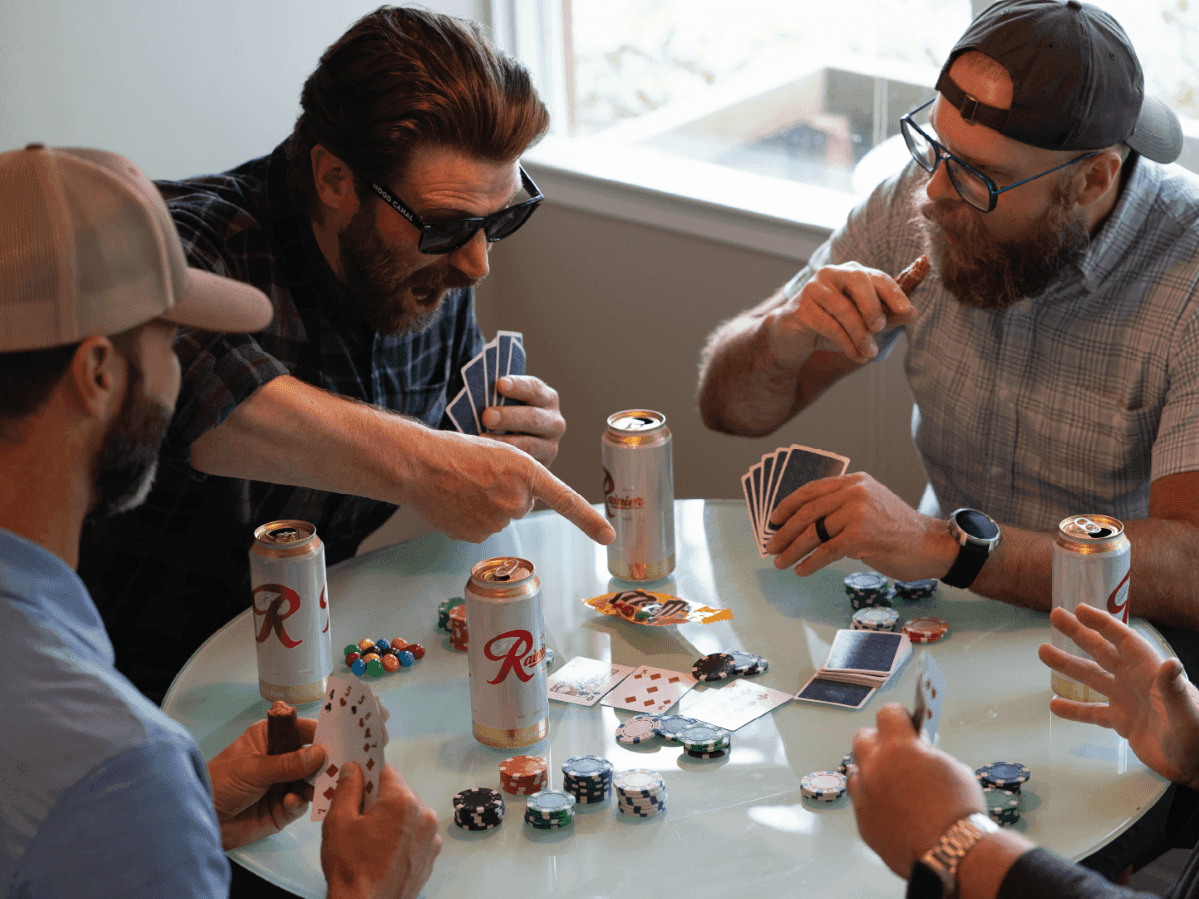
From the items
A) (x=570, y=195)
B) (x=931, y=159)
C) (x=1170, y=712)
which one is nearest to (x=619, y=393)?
(x=570, y=195)

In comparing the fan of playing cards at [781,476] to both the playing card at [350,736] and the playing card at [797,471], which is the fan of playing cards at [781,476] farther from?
A: the playing card at [350,736]

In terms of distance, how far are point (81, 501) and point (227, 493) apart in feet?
3.33

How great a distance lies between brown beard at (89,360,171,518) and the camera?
104 centimetres

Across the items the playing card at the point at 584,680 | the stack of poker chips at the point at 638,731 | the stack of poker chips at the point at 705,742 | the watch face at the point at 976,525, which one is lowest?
the playing card at the point at 584,680

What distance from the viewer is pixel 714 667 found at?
64.3 inches

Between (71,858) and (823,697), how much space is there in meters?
0.95

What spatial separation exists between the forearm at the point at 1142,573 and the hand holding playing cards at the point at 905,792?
663 millimetres

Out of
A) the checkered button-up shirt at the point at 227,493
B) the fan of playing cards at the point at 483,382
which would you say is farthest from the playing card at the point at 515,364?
the checkered button-up shirt at the point at 227,493

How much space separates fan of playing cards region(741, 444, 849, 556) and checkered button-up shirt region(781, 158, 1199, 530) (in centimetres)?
46

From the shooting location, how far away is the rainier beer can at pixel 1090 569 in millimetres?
1464

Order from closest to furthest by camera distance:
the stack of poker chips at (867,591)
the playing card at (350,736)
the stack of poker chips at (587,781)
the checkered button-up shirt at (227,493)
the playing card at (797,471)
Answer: the playing card at (350,736) → the stack of poker chips at (587,781) → the stack of poker chips at (867,591) → the playing card at (797,471) → the checkered button-up shirt at (227,493)

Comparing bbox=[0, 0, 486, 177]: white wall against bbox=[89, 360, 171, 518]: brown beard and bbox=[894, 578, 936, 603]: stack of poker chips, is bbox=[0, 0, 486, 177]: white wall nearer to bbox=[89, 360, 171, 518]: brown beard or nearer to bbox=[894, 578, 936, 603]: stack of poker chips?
bbox=[89, 360, 171, 518]: brown beard

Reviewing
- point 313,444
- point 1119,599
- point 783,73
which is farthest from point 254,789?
point 783,73

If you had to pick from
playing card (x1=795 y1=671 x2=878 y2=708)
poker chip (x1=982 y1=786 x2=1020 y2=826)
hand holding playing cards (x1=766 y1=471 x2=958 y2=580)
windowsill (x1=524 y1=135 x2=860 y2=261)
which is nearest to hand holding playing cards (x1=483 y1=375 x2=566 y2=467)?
hand holding playing cards (x1=766 y1=471 x2=958 y2=580)
